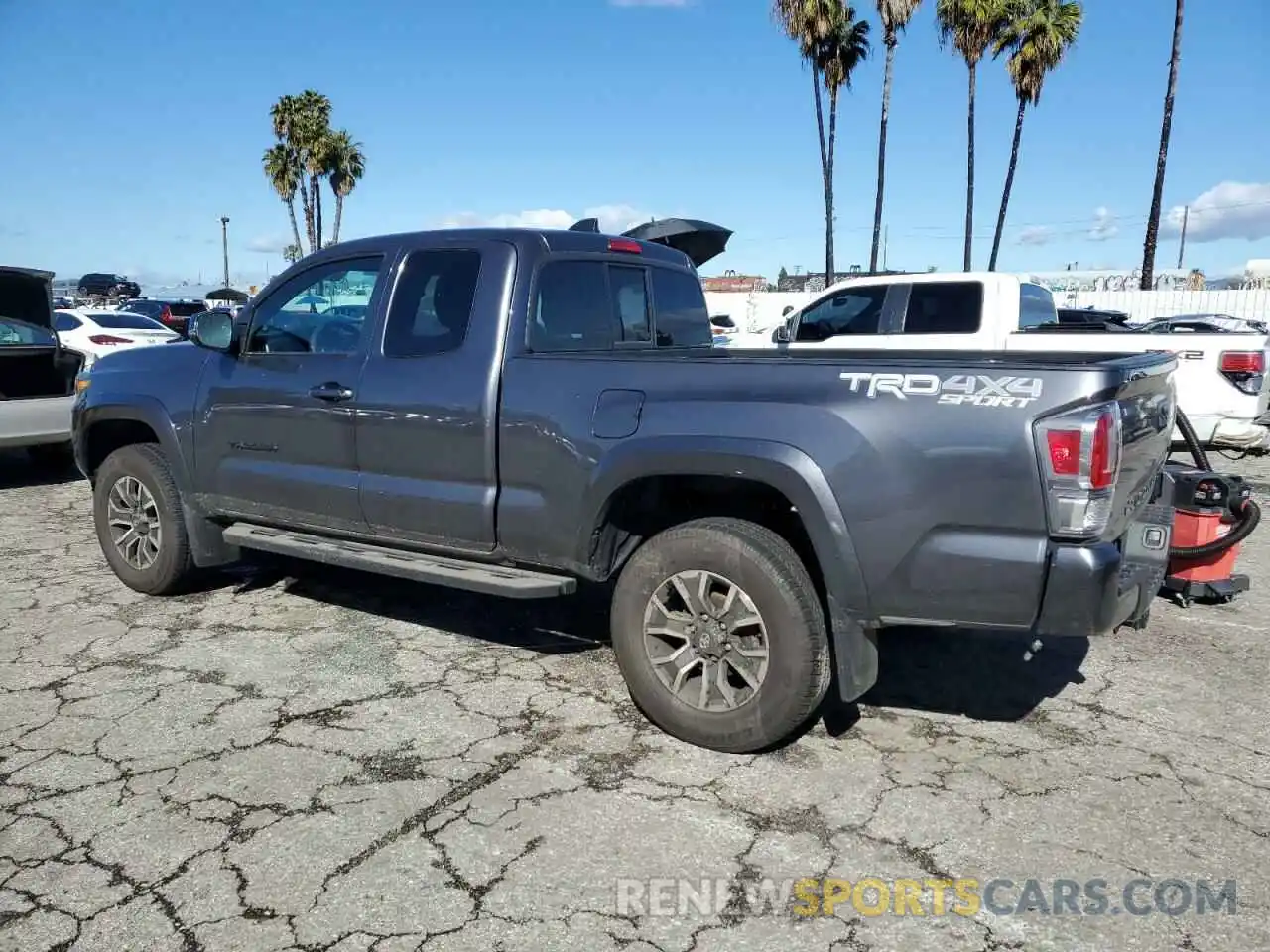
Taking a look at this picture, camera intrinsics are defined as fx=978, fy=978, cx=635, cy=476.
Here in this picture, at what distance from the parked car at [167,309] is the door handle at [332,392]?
83.5 feet

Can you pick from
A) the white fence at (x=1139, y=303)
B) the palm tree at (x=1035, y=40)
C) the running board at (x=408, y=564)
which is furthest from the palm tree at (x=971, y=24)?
the running board at (x=408, y=564)

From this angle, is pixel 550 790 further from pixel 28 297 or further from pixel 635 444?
pixel 28 297

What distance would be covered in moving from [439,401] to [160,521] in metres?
2.21

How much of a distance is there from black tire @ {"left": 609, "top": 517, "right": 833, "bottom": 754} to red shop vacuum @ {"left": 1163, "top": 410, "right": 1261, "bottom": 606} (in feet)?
7.75

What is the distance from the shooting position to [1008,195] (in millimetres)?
34844

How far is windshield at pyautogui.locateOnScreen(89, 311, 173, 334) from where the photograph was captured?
666 inches

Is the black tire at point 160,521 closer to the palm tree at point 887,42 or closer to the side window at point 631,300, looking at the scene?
the side window at point 631,300

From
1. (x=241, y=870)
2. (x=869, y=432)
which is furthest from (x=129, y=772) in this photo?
(x=869, y=432)

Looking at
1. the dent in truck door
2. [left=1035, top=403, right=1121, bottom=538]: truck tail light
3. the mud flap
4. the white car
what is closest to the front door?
the dent in truck door

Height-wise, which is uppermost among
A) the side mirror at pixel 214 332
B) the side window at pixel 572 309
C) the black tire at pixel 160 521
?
the side window at pixel 572 309

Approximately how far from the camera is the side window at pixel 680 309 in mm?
4902

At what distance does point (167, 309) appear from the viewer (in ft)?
98.9

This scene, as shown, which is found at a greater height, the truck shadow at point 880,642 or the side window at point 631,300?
the side window at point 631,300

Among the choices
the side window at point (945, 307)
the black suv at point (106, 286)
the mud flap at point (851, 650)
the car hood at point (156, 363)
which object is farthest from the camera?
the black suv at point (106, 286)
